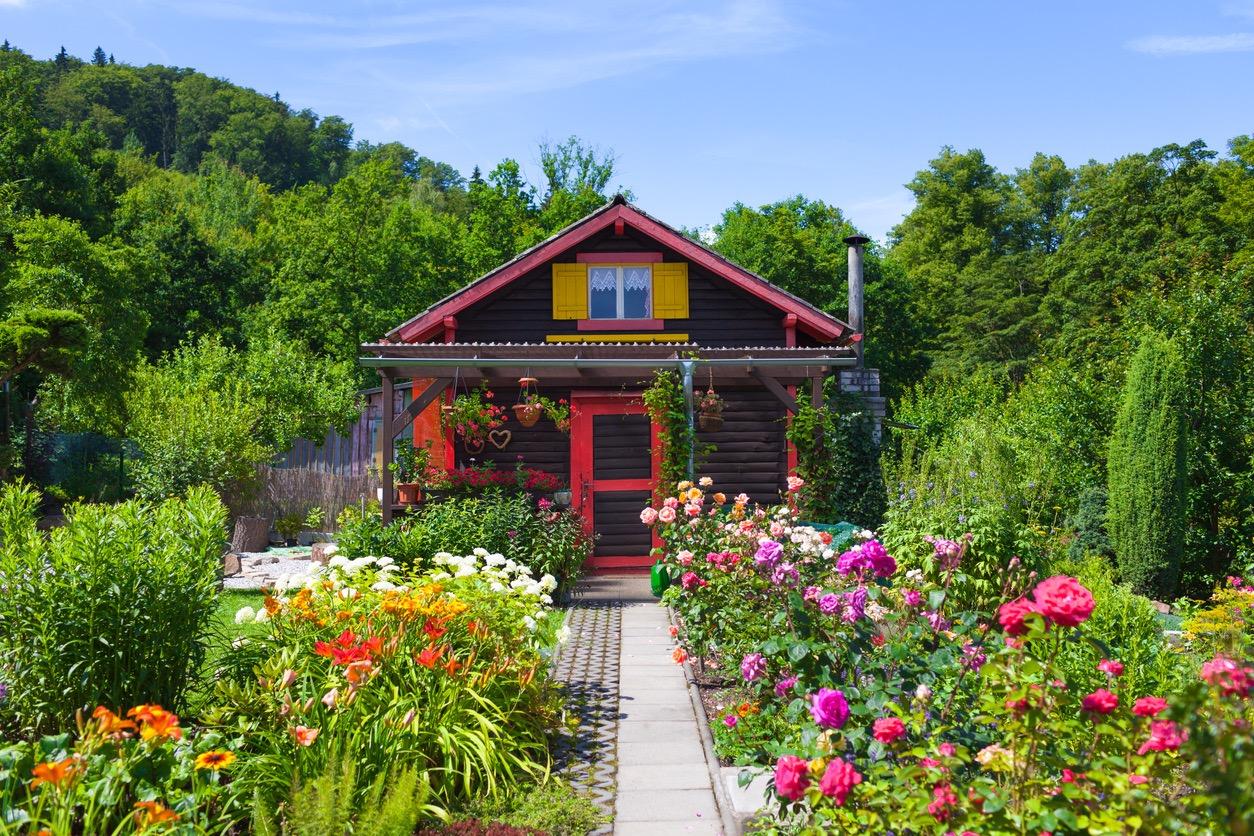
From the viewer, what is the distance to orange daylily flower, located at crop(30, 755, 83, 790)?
2.96 meters

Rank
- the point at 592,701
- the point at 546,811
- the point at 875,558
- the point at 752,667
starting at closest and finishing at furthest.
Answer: the point at 875,558 < the point at 546,811 < the point at 752,667 < the point at 592,701

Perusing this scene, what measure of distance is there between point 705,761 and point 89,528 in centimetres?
343

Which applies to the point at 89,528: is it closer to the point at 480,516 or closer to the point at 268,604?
the point at 268,604

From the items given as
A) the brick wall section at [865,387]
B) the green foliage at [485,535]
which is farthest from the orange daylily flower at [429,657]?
the brick wall section at [865,387]

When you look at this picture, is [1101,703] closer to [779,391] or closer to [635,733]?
[635,733]

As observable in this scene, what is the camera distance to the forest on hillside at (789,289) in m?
11.6

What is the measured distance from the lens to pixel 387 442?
36.3 ft

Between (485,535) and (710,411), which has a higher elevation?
(710,411)

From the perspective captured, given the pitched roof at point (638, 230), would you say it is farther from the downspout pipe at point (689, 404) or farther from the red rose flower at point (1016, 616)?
the red rose flower at point (1016, 616)

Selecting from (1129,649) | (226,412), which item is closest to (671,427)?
(1129,649)

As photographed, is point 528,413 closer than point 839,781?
No

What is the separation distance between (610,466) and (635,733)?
7.19m

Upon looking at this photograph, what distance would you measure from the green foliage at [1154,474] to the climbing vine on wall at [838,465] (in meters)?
2.85

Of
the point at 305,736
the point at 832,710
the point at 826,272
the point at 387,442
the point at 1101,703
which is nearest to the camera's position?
the point at 1101,703
